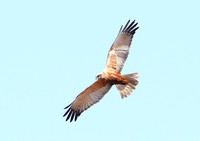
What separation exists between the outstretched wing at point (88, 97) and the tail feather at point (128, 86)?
47cm

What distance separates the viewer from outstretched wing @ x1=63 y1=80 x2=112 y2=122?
1115 cm

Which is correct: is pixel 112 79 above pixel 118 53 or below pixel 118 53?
below

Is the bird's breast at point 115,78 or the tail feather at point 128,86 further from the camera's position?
the tail feather at point 128,86

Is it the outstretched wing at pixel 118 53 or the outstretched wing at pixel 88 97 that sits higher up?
the outstretched wing at pixel 118 53

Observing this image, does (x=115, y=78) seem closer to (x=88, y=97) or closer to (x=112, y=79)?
(x=112, y=79)

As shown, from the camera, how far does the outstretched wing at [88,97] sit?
11.1 meters

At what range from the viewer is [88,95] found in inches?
443

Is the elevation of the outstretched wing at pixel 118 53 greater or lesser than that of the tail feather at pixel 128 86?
greater

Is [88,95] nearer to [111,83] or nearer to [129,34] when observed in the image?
[111,83]

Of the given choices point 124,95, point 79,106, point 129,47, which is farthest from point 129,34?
point 79,106

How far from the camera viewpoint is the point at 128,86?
37.4ft

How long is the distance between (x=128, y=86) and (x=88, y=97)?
1.38m

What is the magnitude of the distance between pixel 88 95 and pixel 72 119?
1030 millimetres

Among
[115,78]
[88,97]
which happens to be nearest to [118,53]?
[115,78]
